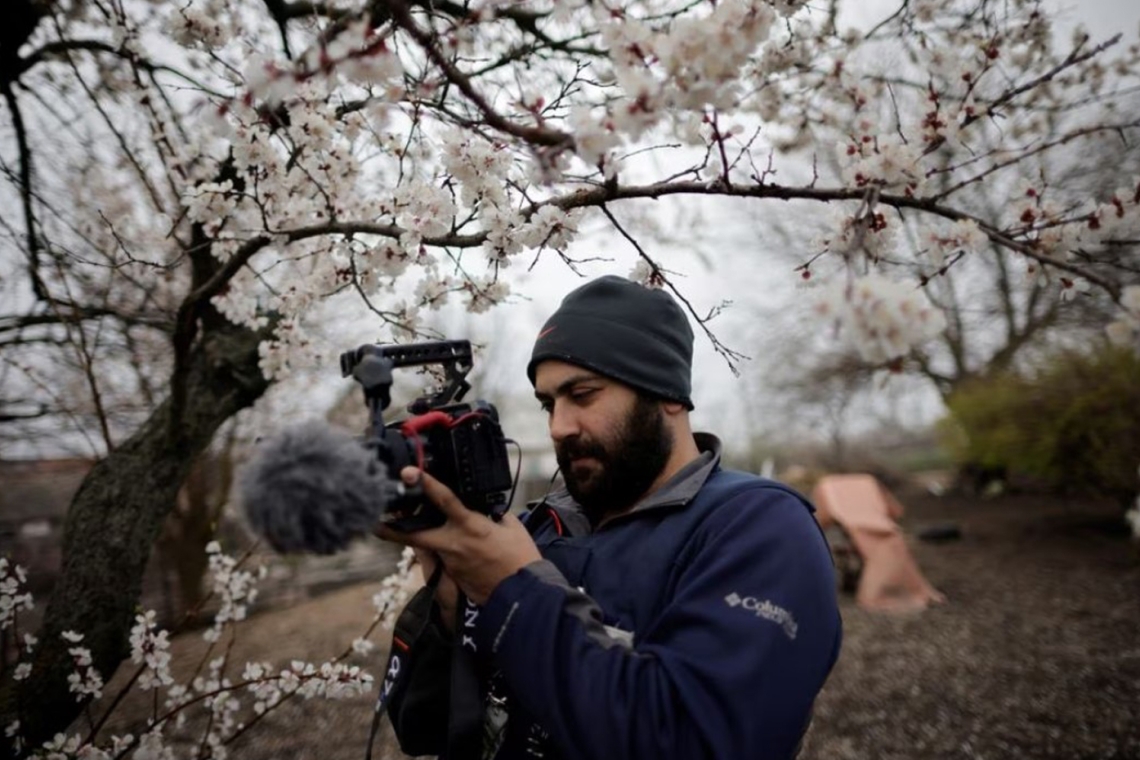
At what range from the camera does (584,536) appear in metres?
1.59

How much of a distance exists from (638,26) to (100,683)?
8.59 ft

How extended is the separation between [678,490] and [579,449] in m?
0.27

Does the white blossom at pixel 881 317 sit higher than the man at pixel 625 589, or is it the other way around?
the white blossom at pixel 881 317

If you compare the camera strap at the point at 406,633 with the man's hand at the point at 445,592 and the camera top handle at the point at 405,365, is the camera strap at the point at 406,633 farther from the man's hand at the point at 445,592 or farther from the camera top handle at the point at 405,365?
the camera top handle at the point at 405,365

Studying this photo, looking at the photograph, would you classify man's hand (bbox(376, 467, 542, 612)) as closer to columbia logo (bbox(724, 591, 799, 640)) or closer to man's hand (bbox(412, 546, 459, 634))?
man's hand (bbox(412, 546, 459, 634))

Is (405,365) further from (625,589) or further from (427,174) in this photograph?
(427,174)

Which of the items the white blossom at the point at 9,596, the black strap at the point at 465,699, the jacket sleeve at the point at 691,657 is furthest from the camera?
the white blossom at the point at 9,596

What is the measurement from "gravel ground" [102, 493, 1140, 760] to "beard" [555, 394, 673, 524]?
3419 millimetres

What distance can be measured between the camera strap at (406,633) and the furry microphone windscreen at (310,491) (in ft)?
1.72

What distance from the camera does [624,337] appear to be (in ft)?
5.14

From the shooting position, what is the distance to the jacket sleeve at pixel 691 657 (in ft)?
3.37

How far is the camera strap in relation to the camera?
1.45m

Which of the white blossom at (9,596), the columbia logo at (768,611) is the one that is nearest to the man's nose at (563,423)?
the columbia logo at (768,611)

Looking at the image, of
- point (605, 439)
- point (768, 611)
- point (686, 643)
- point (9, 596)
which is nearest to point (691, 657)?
point (686, 643)
